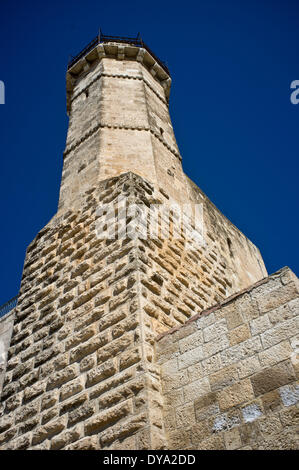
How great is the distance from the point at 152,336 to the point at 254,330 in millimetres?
942

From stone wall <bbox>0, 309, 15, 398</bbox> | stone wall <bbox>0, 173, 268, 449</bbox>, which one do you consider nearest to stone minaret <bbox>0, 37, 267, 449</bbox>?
stone wall <bbox>0, 173, 268, 449</bbox>

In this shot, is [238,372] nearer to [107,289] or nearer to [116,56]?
[107,289]

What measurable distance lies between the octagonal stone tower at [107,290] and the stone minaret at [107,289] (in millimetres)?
15

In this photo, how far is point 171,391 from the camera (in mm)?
3594

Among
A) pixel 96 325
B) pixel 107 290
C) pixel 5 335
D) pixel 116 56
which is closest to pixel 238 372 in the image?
pixel 96 325

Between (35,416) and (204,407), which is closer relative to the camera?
(204,407)

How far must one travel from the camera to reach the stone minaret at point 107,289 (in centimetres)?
360

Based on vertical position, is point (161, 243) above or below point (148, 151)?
below

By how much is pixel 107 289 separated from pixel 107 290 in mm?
15

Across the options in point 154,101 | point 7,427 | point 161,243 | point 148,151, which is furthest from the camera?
point 154,101

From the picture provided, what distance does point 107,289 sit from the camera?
4.47 meters

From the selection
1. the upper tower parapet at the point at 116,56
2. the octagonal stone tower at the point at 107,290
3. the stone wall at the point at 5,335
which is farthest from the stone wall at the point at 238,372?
the upper tower parapet at the point at 116,56

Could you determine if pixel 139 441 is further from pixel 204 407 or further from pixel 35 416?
pixel 35 416

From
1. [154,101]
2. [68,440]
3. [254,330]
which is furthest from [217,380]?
[154,101]
